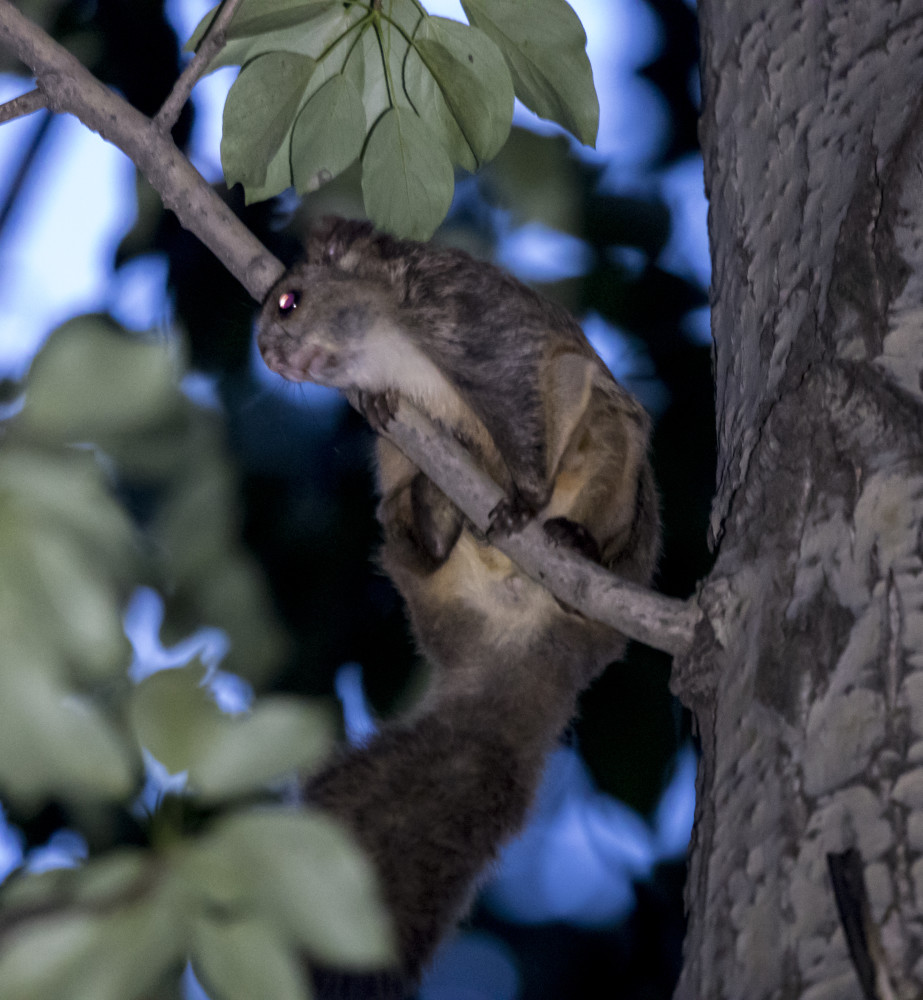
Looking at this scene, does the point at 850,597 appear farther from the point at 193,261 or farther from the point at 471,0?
the point at 193,261

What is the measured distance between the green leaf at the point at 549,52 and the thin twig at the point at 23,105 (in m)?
0.73

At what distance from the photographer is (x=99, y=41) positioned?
12.7ft

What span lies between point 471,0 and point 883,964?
1553 mm

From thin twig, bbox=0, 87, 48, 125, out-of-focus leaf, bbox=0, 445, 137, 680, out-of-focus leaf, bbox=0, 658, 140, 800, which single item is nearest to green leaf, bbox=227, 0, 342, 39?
thin twig, bbox=0, 87, 48, 125

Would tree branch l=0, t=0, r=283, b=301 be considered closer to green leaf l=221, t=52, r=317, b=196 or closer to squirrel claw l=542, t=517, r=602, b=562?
green leaf l=221, t=52, r=317, b=196

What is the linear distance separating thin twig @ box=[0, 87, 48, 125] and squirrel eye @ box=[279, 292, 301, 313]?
90 centimetres

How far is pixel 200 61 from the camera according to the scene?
1.81 metres

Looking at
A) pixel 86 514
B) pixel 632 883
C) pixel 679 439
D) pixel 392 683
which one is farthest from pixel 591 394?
pixel 86 514

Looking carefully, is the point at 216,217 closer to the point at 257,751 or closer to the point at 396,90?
the point at 396,90

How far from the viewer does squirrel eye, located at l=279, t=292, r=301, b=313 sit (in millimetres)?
2764

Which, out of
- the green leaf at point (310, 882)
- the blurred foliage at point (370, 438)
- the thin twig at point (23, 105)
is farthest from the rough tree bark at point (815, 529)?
the thin twig at point (23, 105)

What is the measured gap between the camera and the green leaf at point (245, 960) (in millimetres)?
799

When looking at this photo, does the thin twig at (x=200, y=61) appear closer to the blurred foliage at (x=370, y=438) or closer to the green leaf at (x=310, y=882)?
the blurred foliage at (x=370, y=438)

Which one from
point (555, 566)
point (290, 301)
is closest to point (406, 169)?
point (555, 566)
